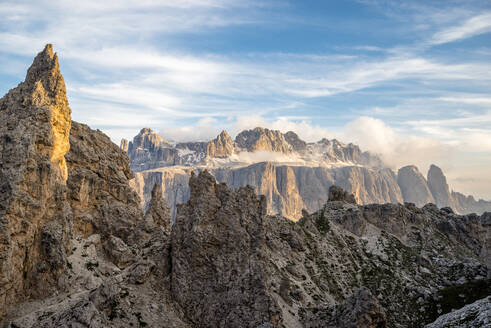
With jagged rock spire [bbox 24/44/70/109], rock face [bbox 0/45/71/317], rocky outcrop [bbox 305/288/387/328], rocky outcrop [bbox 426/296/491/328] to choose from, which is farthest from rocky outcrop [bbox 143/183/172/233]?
rocky outcrop [bbox 426/296/491/328]

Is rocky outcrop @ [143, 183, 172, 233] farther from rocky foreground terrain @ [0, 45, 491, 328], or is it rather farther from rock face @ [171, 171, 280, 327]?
rock face @ [171, 171, 280, 327]

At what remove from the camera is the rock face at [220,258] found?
2172 inches

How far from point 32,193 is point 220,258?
1485 inches

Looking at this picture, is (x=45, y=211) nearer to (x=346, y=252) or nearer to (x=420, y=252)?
(x=346, y=252)

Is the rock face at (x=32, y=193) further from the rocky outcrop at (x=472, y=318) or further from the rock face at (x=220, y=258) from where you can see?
the rocky outcrop at (x=472, y=318)

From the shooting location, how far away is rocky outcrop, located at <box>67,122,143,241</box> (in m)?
90.0

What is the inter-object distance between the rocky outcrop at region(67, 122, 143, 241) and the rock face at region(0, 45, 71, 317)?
28.8ft

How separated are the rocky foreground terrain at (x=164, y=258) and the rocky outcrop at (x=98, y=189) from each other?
301 mm

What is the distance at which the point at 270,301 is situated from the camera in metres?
55.3

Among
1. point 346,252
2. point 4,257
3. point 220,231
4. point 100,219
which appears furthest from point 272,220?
point 4,257

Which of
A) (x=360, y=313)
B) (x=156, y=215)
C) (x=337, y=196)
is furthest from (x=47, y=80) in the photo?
(x=337, y=196)

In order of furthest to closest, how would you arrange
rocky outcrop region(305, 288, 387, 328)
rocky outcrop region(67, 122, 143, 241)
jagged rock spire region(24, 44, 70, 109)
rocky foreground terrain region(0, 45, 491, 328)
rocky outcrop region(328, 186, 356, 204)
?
rocky outcrop region(328, 186, 356, 204) → rocky outcrop region(67, 122, 143, 241) → jagged rock spire region(24, 44, 70, 109) → rocky foreground terrain region(0, 45, 491, 328) → rocky outcrop region(305, 288, 387, 328)

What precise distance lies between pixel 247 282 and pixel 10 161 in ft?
158

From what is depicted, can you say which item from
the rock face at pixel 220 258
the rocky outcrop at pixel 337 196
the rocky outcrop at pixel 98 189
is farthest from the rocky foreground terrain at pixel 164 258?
the rocky outcrop at pixel 337 196
